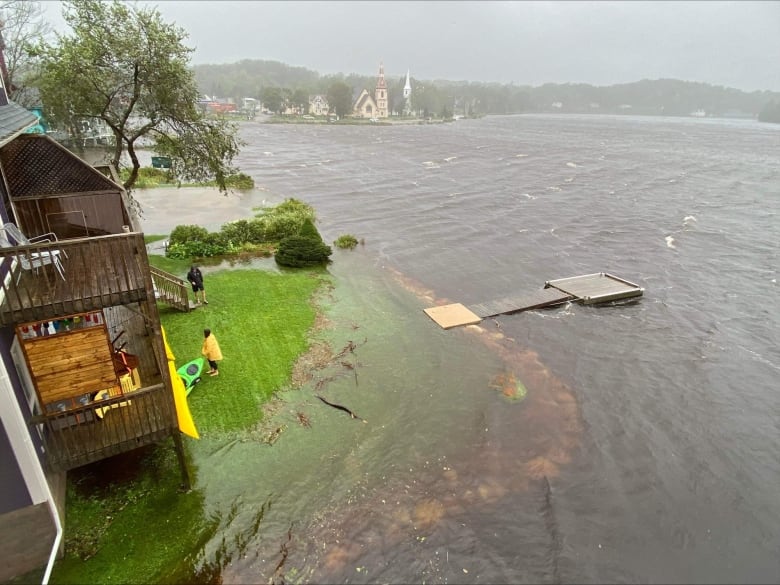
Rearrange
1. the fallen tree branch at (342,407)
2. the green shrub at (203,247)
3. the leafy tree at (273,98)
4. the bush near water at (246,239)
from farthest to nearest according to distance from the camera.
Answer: the leafy tree at (273,98)
the bush near water at (246,239)
the green shrub at (203,247)
the fallen tree branch at (342,407)

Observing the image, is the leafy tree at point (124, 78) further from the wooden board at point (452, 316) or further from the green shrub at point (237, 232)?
the wooden board at point (452, 316)

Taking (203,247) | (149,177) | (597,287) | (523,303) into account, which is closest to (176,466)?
(523,303)

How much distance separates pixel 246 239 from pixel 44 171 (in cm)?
1718

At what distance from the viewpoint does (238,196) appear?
1801 inches

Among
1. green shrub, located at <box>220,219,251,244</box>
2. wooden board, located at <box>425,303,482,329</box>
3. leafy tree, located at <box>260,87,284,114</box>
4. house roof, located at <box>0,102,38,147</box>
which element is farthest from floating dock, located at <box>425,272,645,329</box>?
leafy tree, located at <box>260,87,284,114</box>

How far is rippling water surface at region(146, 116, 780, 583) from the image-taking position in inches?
443

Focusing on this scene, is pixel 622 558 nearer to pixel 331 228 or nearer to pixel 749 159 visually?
pixel 331 228

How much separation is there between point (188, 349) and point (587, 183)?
2355 inches

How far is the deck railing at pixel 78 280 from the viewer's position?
881 centimetres

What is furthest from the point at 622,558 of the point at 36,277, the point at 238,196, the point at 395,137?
the point at 395,137

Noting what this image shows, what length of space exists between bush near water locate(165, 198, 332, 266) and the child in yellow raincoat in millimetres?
12329

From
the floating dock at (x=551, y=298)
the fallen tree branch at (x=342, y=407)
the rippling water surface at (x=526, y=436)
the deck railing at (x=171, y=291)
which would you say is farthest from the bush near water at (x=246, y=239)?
the fallen tree branch at (x=342, y=407)

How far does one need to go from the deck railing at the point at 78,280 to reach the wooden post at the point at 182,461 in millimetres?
3678

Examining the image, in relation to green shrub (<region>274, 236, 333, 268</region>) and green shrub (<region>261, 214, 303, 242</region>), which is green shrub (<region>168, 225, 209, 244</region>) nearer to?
green shrub (<region>261, 214, 303, 242</region>)
